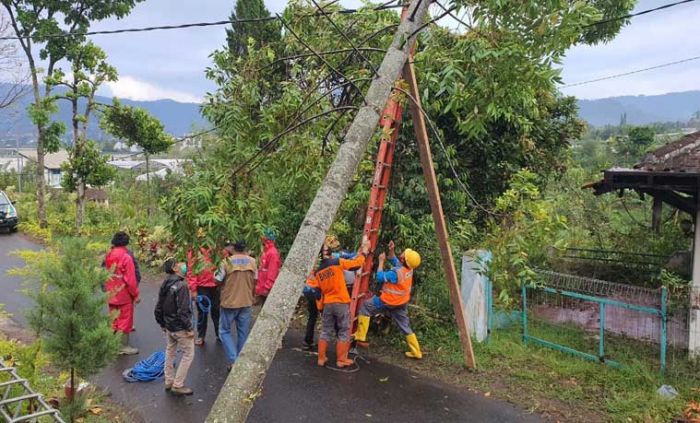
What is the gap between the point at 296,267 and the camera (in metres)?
2.64

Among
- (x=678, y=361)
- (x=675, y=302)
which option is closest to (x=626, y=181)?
(x=675, y=302)

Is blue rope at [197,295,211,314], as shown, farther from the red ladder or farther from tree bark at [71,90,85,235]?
tree bark at [71,90,85,235]

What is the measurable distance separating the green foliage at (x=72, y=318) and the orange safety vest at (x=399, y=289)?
147 inches

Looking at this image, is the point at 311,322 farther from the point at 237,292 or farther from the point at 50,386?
the point at 50,386

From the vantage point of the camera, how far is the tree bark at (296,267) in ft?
7.41

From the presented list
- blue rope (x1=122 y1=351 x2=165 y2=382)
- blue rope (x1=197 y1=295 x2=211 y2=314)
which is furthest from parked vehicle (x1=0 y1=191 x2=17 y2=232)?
blue rope (x1=122 y1=351 x2=165 y2=382)

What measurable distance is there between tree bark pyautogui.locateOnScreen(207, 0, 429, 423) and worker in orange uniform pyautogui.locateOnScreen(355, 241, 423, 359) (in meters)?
4.21

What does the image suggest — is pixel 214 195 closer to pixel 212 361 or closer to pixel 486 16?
pixel 486 16

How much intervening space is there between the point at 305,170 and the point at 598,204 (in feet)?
34.3

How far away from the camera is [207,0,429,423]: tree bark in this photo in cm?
226

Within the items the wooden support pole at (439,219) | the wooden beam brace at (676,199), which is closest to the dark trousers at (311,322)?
the wooden support pole at (439,219)

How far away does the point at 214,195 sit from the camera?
Result: 4.20 meters

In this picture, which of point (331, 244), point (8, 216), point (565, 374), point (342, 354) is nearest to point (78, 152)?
point (8, 216)

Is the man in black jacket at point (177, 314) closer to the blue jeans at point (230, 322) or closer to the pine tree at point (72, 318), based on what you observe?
the blue jeans at point (230, 322)
